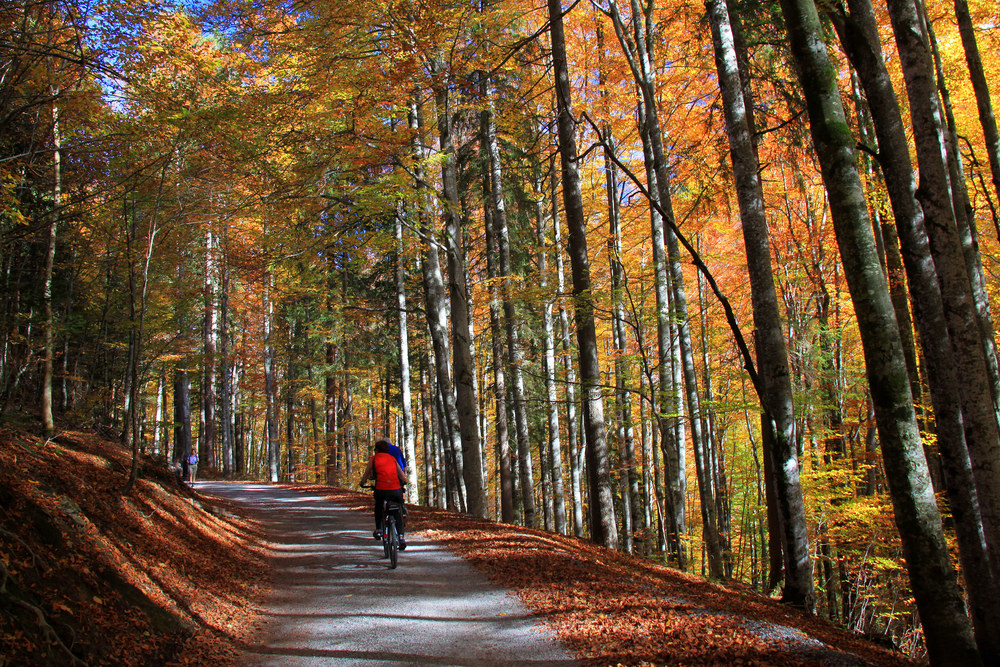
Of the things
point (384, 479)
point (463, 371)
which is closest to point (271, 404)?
point (463, 371)

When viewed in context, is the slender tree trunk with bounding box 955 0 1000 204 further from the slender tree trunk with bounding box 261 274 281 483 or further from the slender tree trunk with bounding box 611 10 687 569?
the slender tree trunk with bounding box 261 274 281 483

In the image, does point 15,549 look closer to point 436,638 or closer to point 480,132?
point 436,638

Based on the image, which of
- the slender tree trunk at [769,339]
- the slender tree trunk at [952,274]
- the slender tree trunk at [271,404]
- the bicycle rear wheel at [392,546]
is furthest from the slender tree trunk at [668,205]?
the slender tree trunk at [271,404]

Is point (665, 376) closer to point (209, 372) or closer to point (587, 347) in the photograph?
point (587, 347)

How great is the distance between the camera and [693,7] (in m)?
10.9

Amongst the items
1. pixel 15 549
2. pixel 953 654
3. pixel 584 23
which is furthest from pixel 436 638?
pixel 584 23

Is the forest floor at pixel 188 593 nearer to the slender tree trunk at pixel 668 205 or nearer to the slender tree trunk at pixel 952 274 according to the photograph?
the slender tree trunk at pixel 952 274

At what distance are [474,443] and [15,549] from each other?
8.45m

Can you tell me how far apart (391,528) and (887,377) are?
5926mm

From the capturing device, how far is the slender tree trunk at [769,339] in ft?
20.5

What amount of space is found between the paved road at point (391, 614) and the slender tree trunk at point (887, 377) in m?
2.69

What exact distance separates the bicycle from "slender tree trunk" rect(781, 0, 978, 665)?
5564 mm

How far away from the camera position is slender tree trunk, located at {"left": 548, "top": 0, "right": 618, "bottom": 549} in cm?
902

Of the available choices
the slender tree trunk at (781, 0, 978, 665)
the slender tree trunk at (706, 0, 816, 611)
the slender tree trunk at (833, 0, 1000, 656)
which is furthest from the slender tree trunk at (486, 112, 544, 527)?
the slender tree trunk at (781, 0, 978, 665)
